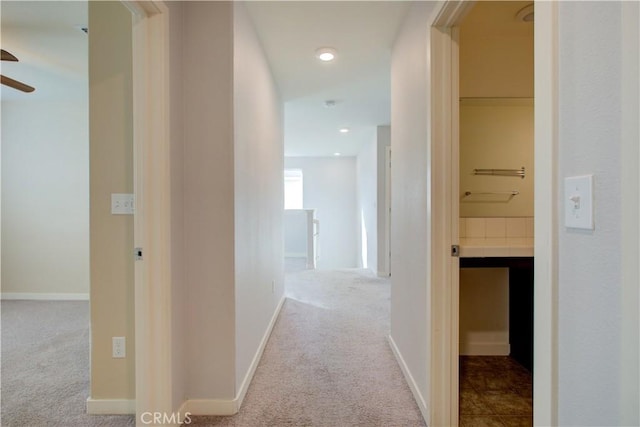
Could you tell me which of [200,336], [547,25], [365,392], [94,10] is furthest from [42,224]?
[547,25]

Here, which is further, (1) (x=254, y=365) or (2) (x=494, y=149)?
(2) (x=494, y=149)

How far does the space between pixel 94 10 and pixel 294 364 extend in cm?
239

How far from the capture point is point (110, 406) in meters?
1.69

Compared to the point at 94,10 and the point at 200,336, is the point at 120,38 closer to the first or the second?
the point at 94,10

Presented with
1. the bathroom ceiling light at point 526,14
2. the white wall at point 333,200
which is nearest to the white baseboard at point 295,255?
the white wall at point 333,200

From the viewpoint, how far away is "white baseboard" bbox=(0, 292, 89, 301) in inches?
149

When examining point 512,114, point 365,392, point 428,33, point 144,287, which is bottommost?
point 365,392

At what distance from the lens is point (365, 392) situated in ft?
6.20

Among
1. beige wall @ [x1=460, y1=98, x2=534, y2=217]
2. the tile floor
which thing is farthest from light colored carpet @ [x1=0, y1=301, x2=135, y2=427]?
beige wall @ [x1=460, y1=98, x2=534, y2=217]

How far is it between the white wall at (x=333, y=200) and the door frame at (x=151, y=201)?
6.34m

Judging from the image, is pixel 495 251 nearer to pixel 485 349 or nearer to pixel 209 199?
pixel 485 349

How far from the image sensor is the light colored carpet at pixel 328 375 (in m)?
1.66

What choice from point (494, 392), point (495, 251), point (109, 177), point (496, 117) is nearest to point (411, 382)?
point (494, 392)

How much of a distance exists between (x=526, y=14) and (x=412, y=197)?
52.1 inches
